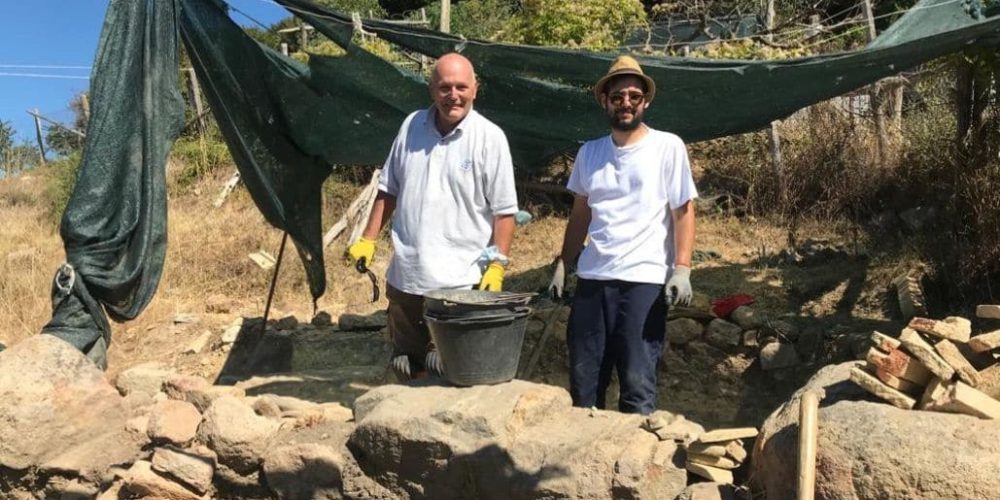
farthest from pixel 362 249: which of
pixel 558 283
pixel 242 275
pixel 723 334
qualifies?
pixel 242 275

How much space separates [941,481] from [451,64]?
7.00 ft

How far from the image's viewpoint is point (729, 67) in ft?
13.5

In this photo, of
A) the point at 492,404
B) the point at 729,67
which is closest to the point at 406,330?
the point at 492,404

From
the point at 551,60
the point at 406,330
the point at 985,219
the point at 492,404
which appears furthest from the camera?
the point at 985,219

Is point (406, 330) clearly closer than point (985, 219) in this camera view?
Yes

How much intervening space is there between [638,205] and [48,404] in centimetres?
261

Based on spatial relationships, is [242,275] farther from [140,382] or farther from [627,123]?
[627,123]

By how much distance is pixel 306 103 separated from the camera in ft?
15.8

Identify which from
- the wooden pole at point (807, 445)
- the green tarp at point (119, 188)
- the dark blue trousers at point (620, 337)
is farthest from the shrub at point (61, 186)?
the wooden pole at point (807, 445)

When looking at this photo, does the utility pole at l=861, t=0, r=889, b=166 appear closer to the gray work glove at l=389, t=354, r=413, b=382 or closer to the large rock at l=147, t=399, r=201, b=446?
the gray work glove at l=389, t=354, r=413, b=382

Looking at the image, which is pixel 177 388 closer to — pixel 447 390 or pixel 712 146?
pixel 447 390

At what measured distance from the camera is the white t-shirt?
10.2 ft

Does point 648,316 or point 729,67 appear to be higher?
point 729,67

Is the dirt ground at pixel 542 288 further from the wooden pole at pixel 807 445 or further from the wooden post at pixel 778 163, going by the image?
the wooden pole at pixel 807 445
